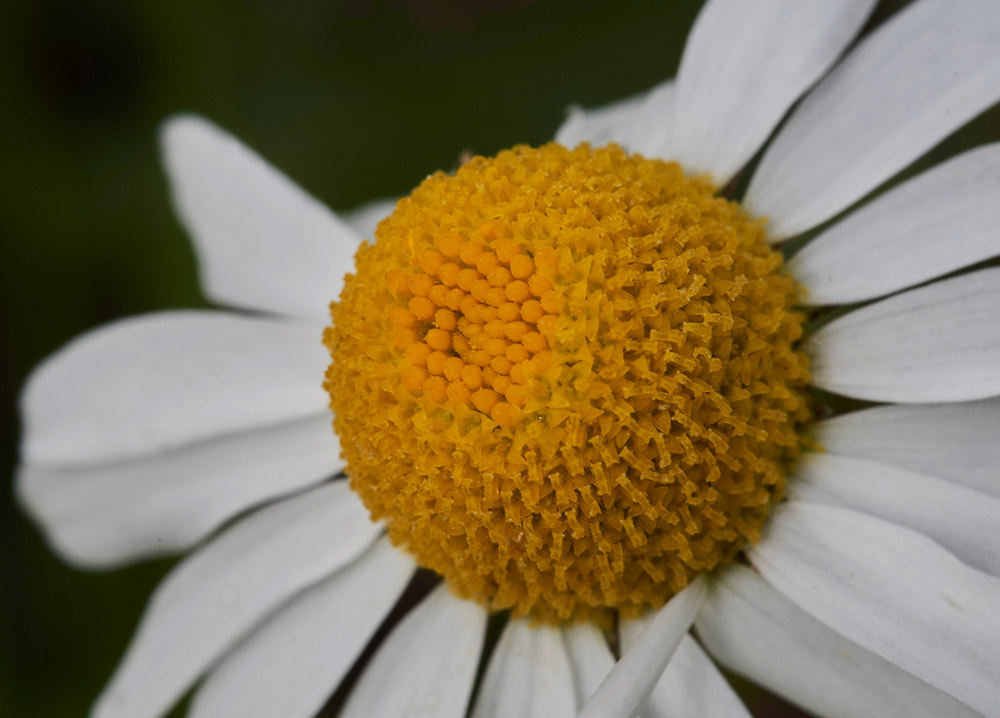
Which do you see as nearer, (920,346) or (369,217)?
(920,346)

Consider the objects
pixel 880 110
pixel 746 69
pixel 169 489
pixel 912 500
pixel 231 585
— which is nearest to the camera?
pixel 912 500

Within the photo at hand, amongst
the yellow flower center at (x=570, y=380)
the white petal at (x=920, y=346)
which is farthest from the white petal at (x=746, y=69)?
the white petal at (x=920, y=346)

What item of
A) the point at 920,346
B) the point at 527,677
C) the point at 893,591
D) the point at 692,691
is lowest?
the point at 527,677

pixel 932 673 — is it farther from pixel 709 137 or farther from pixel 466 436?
pixel 709 137

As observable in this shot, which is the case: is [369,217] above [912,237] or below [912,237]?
below

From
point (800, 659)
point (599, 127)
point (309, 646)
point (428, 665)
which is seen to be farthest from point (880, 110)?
point (309, 646)

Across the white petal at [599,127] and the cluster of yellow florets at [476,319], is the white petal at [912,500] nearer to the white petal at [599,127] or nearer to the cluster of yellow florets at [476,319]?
the cluster of yellow florets at [476,319]

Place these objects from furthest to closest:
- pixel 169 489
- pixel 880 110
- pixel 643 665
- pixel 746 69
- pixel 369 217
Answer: pixel 369 217 < pixel 169 489 < pixel 746 69 < pixel 880 110 < pixel 643 665

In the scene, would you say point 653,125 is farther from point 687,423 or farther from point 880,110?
point 687,423
